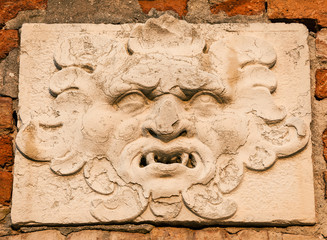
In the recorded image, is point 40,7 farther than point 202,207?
Yes

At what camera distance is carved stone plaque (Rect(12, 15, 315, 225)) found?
234cm

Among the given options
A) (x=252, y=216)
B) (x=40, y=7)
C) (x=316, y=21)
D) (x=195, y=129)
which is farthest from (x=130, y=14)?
(x=252, y=216)

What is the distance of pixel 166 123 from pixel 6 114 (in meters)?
0.63

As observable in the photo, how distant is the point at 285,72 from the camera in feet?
8.25

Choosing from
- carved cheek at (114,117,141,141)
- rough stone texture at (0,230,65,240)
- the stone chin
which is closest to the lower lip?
the stone chin

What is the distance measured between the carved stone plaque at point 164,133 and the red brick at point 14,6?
0.84 feet

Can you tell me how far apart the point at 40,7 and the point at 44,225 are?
34.1 inches

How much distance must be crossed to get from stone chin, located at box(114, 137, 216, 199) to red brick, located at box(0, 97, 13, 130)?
463 millimetres

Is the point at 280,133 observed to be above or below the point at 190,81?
below

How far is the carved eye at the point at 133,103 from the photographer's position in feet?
7.88

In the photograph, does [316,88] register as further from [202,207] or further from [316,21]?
[202,207]

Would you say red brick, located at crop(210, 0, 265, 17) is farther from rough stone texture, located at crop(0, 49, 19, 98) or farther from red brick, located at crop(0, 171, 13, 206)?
red brick, located at crop(0, 171, 13, 206)

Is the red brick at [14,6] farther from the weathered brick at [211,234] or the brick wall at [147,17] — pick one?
the weathered brick at [211,234]

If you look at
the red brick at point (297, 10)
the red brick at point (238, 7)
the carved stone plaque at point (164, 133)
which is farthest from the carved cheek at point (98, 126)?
the red brick at point (297, 10)
